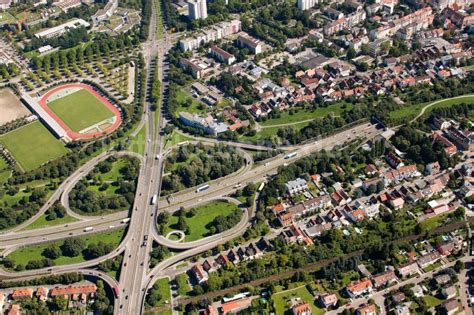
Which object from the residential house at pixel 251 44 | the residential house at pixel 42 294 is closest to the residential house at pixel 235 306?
the residential house at pixel 42 294

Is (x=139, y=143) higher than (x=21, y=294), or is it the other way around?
(x=139, y=143)

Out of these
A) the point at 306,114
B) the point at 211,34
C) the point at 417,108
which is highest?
the point at 211,34

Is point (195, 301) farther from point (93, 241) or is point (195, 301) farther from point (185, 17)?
point (185, 17)

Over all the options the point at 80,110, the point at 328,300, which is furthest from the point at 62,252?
the point at 80,110

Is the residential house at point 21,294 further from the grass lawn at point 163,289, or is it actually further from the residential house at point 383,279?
the residential house at point 383,279

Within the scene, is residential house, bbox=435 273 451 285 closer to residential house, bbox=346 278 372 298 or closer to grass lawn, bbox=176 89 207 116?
residential house, bbox=346 278 372 298

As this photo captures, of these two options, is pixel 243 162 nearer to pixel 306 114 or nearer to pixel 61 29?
pixel 306 114

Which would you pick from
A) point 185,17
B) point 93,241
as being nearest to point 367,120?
point 93,241
